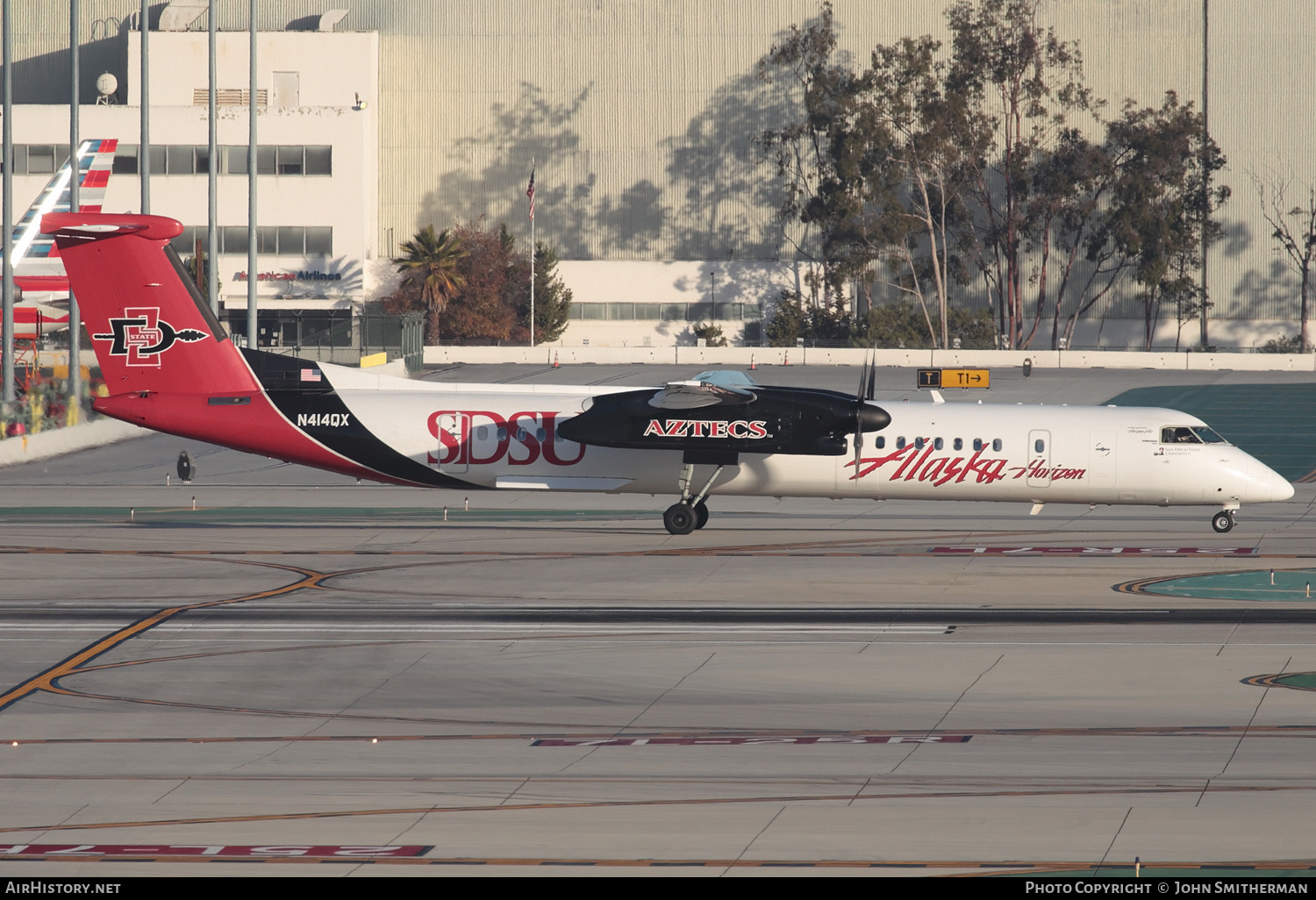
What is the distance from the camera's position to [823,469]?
3241 centimetres

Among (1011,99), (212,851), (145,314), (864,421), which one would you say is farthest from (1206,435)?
(1011,99)

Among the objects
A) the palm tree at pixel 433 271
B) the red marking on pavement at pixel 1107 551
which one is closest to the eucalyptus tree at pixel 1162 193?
the palm tree at pixel 433 271

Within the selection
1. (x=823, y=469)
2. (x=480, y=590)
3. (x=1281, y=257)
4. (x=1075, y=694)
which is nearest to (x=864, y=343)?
(x=1281, y=257)

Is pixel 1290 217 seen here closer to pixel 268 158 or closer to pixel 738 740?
pixel 268 158

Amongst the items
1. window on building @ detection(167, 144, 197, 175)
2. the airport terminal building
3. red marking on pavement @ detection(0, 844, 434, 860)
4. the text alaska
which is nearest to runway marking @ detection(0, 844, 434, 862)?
red marking on pavement @ detection(0, 844, 434, 860)

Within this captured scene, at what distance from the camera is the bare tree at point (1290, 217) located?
9919cm

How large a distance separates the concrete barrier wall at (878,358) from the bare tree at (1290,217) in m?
13.3

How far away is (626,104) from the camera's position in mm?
101438

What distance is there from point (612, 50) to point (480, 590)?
259ft

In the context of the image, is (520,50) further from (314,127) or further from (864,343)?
(864,343)

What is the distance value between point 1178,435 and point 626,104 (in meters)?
73.7

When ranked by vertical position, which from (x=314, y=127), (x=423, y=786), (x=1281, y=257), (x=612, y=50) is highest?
(x=612, y=50)

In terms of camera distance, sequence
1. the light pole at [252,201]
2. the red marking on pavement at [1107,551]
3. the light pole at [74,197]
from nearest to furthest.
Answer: the red marking on pavement at [1107,551] < the light pole at [74,197] < the light pole at [252,201]

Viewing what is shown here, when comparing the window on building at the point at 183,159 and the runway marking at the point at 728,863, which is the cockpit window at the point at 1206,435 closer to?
the runway marking at the point at 728,863
